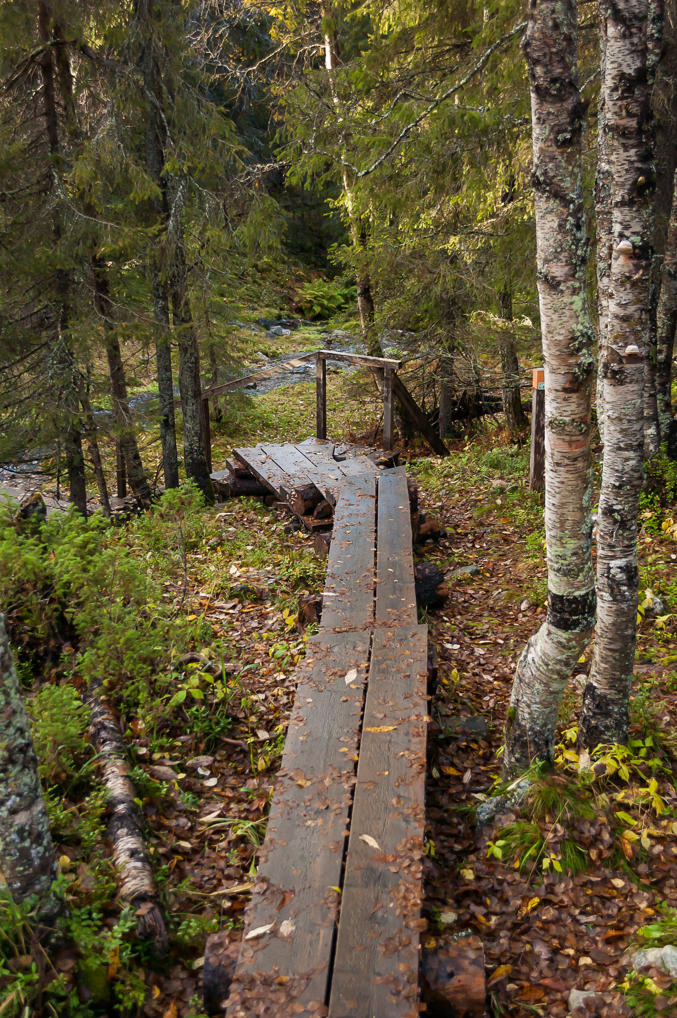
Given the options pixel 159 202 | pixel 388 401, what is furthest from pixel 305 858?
pixel 159 202

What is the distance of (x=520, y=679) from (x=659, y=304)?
18.5 feet

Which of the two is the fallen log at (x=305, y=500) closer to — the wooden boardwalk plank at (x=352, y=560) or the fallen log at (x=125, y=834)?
the wooden boardwalk plank at (x=352, y=560)

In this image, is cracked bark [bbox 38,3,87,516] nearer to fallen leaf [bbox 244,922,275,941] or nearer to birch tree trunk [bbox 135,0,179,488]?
birch tree trunk [bbox 135,0,179,488]

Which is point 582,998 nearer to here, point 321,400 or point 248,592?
point 248,592

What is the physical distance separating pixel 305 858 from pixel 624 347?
3192mm

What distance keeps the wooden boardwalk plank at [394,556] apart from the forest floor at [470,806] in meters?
0.63

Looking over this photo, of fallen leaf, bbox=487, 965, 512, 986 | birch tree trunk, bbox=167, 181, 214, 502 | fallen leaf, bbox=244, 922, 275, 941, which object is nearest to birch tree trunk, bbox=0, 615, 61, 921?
fallen leaf, bbox=244, 922, 275, 941

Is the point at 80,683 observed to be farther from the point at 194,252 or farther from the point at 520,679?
the point at 194,252

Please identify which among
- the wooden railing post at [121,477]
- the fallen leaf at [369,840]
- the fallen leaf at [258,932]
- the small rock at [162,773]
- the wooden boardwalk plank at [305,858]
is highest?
the fallen leaf at [258,932]

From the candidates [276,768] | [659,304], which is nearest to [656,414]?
[659,304]

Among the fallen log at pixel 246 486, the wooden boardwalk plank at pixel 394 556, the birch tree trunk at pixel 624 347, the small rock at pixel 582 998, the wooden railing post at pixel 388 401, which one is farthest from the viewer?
the fallen log at pixel 246 486

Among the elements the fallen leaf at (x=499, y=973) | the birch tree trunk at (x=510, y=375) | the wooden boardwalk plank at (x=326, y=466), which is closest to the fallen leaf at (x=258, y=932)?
the fallen leaf at (x=499, y=973)

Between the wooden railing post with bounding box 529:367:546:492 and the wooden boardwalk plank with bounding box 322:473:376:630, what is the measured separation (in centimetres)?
216

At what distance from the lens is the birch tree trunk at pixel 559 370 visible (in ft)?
10.4
